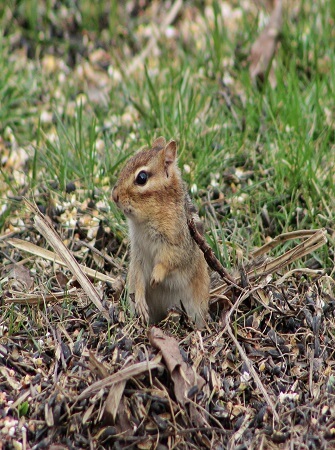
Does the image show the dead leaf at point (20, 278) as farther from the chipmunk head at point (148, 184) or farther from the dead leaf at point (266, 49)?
the dead leaf at point (266, 49)

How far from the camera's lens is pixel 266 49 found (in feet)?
23.4

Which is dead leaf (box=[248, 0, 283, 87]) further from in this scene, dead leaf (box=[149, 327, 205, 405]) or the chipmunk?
dead leaf (box=[149, 327, 205, 405])

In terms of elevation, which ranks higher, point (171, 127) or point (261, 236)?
point (171, 127)

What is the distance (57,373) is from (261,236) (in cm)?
194

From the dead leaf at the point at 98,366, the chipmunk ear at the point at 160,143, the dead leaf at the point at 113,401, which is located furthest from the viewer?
the chipmunk ear at the point at 160,143

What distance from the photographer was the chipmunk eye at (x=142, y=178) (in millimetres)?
4457

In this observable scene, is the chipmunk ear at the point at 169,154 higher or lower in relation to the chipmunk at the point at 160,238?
higher

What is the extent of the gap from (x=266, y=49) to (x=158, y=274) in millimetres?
3310

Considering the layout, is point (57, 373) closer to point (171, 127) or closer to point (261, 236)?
point (261, 236)

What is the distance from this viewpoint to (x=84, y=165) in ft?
19.2

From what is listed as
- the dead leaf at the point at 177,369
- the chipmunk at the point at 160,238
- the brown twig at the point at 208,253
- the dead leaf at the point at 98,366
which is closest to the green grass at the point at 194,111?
the brown twig at the point at 208,253

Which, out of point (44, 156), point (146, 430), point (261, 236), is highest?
point (44, 156)

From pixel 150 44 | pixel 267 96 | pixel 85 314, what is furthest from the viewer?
pixel 150 44

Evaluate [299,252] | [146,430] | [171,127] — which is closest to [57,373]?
[146,430]
